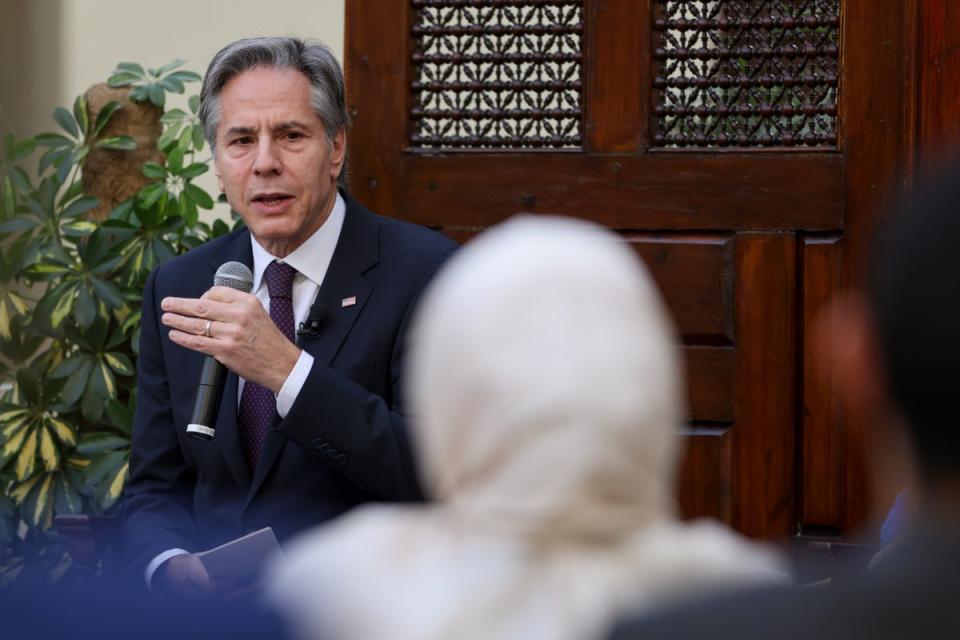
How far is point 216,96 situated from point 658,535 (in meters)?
2.29

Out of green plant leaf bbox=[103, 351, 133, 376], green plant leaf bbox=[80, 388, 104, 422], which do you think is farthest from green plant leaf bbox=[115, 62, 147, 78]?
green plant leaf bbox=[80, 388, 104, 422]

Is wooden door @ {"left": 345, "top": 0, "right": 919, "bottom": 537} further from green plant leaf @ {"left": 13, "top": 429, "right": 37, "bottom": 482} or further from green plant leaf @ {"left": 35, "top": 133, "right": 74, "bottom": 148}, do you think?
green plant leaf @ {"left": 13, "top": 429, "right": 37, "bottom": 482}

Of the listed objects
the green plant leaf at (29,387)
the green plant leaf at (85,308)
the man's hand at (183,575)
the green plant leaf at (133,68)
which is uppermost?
the green plant leaf at (133,68)

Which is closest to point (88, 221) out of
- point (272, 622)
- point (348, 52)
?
point (348, 52)

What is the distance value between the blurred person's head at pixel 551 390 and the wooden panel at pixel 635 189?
2402mm

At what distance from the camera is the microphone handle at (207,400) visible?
111 inches

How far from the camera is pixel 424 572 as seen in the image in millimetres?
1136

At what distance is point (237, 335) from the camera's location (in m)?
2.80

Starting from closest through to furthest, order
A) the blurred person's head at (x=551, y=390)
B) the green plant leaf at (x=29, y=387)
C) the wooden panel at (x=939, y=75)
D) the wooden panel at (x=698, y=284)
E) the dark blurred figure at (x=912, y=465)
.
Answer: the dark blurred figure at (x=912, y=465)
the blurred person's head at (x=551, y=390)
the wooden panel at (x=939, y=75)
the wooden panel at (x=698, y=284)
the green plant leaf at (x=29, y=387)

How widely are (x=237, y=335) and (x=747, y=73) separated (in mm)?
1396

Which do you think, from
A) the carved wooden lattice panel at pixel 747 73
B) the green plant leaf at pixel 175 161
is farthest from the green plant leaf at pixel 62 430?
the carved wooden lattice panel at pixel 747 73

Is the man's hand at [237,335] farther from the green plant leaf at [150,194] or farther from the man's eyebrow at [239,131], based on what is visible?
the green plant leaf at [150,194]

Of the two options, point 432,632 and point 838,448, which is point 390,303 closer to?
point 838,448

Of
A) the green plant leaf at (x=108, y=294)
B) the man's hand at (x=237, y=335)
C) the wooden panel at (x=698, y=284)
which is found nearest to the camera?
the man's hand at (x=237, y=335)
